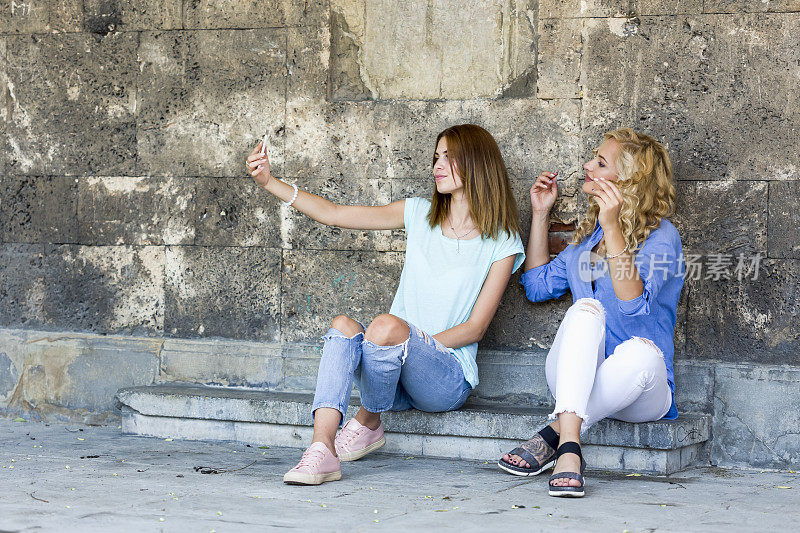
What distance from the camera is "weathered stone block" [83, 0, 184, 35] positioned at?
4.79m

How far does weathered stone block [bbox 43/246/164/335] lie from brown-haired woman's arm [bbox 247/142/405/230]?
1052mm

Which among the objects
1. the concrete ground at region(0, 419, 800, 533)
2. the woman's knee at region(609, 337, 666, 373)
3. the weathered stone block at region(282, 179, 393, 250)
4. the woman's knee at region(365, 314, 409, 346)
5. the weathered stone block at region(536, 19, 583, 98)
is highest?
the weathered stone block at region(536, 19, 583, 98)

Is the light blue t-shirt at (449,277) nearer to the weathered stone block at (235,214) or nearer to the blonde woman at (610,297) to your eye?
the blonde woman at (610,297)

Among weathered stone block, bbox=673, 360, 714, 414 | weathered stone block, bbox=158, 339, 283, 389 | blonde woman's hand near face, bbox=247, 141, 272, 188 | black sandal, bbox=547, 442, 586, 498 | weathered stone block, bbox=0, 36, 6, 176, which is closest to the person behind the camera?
black sandal, bbox=547, 442, 586, 498

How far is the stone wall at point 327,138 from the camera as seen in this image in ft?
13.4

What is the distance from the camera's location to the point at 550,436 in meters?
3.61

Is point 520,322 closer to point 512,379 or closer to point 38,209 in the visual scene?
point 512,379

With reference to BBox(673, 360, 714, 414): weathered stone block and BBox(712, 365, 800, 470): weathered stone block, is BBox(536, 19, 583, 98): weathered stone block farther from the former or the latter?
BBox(712, 365, 800, 470): weathered stone block

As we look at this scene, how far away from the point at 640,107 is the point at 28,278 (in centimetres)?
328

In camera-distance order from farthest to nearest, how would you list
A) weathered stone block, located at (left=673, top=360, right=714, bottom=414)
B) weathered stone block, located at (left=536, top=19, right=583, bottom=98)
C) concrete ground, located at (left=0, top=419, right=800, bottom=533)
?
weathered stone block, located at (left=536, top=19, right=583, bottom=98)
weathered stone block, located at (left=673, top=360, right=714, bottom=414)
concrete ground, located at (left=0, top=419, right=800, bottom=533)

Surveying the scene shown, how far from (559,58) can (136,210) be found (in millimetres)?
2284

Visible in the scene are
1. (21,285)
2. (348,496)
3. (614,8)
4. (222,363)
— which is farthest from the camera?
(21,285)


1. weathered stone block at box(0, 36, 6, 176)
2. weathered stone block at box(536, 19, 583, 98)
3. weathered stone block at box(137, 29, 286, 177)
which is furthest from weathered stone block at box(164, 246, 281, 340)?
weathered stone block at box(536, 19, 583, 98)

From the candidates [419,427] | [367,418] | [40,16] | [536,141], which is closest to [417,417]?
[419,427]
